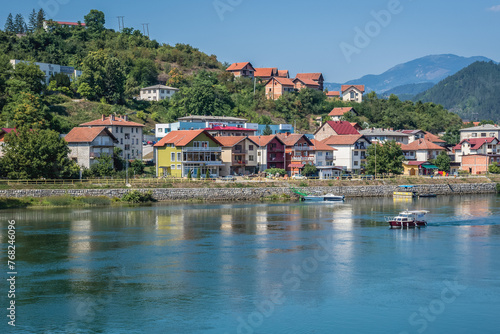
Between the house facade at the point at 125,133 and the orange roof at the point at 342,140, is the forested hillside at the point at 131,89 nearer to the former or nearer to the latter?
the house facade at the point at 125,133

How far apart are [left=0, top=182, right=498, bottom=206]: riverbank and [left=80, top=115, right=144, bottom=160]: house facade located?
13057 millimetres

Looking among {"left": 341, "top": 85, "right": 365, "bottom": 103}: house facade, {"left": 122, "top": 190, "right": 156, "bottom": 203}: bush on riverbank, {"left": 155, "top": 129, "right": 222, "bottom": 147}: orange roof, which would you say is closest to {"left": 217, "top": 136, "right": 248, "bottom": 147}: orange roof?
{"left": 155, "top": 129, "right": 222, "bottom": 147}: orange roof

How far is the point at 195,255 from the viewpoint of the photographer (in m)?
32.8

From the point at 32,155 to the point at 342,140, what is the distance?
42180 millimetres

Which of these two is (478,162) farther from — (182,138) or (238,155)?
(182,138)

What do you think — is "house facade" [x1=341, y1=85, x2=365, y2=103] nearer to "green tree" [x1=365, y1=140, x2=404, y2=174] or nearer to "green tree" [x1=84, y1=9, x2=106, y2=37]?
"green tree" [x1=84, y1=9, x2=106, y2=37]

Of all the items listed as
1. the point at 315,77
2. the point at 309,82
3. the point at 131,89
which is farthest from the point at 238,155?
the point at 315,77

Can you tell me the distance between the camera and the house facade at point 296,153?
244ft

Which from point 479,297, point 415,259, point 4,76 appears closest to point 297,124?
point 4,76

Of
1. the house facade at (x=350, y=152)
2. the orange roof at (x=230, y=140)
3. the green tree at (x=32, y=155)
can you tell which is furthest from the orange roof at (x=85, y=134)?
the house facade at (x=350, y=152)

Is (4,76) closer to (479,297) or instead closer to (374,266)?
(374,266)

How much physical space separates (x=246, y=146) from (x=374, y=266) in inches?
1663

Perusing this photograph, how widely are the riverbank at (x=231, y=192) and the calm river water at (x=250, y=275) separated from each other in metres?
5.38

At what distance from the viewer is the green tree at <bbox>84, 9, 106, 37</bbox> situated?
123 meters
